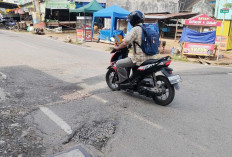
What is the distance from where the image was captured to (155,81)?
487 cm

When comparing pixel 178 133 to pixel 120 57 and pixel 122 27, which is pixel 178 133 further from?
pixel 122 27

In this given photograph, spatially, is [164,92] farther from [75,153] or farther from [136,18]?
[75,153]

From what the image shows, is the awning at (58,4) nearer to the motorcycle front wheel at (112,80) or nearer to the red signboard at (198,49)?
the red signboard at (198,49)

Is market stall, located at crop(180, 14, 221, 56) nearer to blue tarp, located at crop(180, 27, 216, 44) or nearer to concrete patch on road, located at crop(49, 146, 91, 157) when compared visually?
blue tarp, located at crop(180, 27, 216, 44)

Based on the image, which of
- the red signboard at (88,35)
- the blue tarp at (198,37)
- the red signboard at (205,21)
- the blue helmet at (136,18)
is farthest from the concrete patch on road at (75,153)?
the red signboard at (88,35)

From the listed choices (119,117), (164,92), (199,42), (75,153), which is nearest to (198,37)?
(199,42)

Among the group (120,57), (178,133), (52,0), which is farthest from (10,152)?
(52,0)

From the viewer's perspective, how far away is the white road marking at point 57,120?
3.65m

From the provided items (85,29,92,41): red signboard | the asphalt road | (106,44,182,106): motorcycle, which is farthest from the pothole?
(85,29,92,41): red signboard

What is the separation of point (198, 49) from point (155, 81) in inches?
376

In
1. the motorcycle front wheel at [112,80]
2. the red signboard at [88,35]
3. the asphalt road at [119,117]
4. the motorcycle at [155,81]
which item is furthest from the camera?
the red signboard at [88,35]

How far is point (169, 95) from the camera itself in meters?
4.72

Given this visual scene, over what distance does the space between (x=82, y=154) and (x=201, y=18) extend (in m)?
13.5

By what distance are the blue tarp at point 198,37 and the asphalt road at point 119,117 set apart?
7.15 meters
